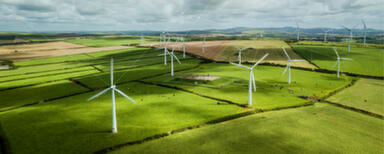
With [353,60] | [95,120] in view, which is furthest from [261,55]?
[95,120]

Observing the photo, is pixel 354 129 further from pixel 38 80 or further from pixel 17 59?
pixel 17 59

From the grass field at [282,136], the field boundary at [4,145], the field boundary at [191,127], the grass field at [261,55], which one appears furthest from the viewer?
the grass field at [261,55]

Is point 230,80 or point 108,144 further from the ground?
point 230,80

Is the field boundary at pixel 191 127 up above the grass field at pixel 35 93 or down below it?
below

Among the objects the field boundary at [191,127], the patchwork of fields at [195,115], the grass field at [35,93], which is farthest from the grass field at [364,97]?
the grass field at [35,93]

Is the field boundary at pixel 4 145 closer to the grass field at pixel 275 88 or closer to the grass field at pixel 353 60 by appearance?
the grass field at pixel 275 88

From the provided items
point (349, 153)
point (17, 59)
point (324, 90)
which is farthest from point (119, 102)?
point (17, 59)

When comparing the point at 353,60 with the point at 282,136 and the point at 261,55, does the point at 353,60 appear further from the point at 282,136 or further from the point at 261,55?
the point at 282,136
